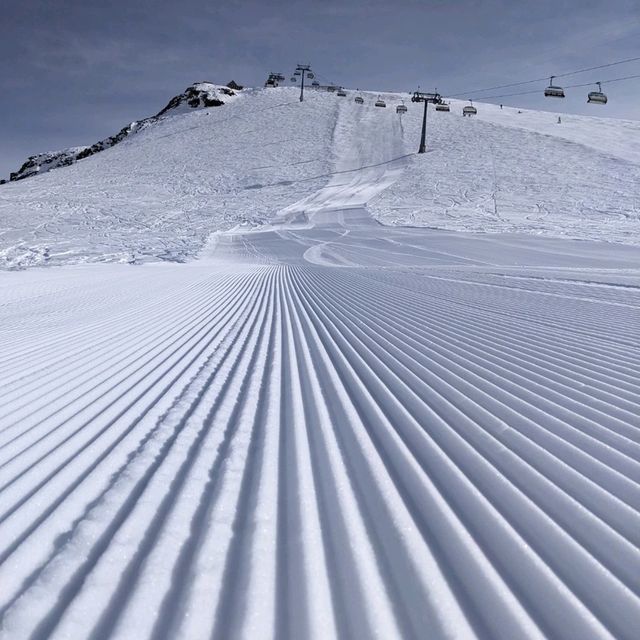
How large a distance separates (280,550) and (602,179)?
35979mm

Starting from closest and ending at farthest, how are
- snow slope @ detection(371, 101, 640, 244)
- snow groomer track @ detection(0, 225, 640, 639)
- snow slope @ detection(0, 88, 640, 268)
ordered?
snow groomer track @ detection(0, 225, 640, 639) → snow slope @ detection(0, 88, 640, 268) → snow slope @ detection(371, 101, 640, 244)

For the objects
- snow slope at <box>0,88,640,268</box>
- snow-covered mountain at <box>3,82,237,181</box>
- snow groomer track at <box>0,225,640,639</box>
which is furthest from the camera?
snow-covered mountain at <box>3,82,237,181</box>

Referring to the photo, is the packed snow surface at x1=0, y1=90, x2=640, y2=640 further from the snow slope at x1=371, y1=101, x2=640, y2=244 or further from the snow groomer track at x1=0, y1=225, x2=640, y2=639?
the snow slope at x1=371, y1=101, x2=640, y2=244

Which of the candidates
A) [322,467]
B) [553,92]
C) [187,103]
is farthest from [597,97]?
[187,103]

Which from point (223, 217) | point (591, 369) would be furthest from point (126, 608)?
point (223, 217)

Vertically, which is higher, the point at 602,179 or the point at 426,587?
the point at 602,179

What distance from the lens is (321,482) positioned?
2.79 metres

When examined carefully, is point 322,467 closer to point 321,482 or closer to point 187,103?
point 321,482

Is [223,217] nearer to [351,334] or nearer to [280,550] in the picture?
[351,334]

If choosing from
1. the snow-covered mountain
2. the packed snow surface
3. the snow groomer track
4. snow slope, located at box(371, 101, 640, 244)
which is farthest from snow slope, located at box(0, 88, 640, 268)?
the snow groomer track

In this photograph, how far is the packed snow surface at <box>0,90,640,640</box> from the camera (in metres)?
1.89

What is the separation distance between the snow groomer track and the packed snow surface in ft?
0.04

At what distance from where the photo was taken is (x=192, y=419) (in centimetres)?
372

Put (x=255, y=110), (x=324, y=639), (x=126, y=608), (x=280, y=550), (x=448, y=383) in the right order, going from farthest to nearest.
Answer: (x=255, y=110), (x=448, y=383), (x=280, y=550), (x=126, y=608), (x=324, y=639)
